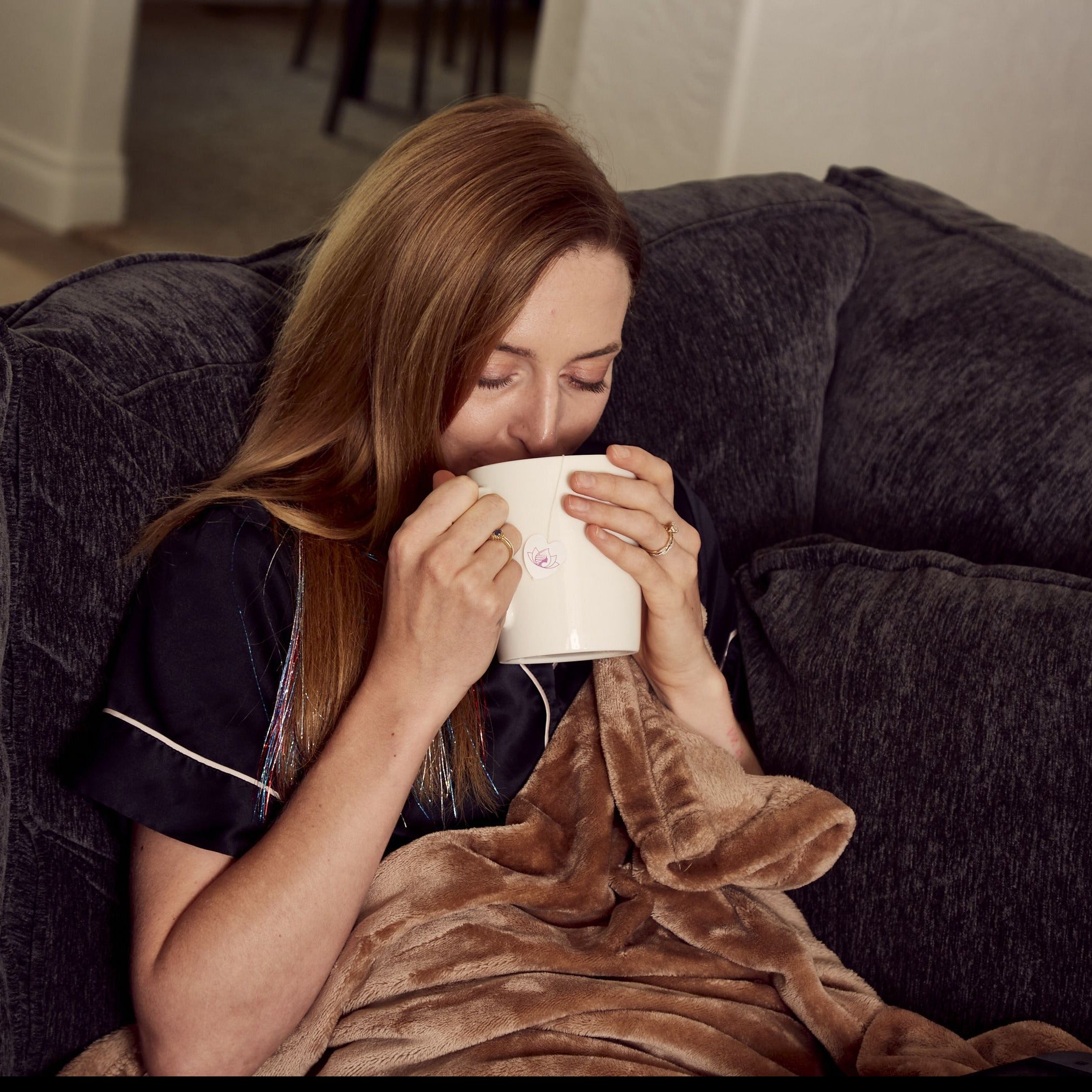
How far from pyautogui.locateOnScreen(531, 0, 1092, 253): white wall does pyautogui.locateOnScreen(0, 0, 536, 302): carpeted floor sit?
1.44 ft

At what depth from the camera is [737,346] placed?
1444mm

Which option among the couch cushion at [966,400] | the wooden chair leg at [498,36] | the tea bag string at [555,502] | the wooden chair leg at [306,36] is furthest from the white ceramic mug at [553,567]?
the wooden chair leg at [306,36]

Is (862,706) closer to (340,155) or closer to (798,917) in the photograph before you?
(798,917)

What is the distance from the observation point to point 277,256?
1272 mm

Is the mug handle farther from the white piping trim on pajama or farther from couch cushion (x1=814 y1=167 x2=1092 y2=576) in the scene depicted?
couch cushion (x1=814 y1=167 x2=1092 y2=576)

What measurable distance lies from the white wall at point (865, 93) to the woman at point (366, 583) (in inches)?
65.4

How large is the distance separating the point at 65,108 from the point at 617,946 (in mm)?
3496

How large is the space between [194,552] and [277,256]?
0.42 m

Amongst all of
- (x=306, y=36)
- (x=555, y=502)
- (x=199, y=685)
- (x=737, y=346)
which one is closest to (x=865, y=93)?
(x=737, y=346)

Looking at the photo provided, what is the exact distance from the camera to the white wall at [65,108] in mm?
3635

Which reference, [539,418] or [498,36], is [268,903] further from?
[498,36]

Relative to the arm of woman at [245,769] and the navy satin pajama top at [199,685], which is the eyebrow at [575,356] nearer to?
the arm of woman at [245,769]

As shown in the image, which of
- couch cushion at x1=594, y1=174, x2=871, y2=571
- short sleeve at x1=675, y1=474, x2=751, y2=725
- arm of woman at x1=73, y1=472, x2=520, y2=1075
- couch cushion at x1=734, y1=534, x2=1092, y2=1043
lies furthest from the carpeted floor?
arm of woman at x1=73, y1=472, x2=520, y2=1075

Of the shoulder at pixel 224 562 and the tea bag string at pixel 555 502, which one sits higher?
the tea bag string at pixel 555 502
